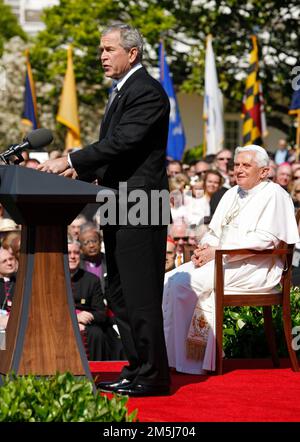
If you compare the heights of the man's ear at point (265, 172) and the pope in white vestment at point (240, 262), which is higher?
the man's ear at point (265, 172)

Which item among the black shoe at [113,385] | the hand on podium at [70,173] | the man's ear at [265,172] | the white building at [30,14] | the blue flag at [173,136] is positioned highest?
the white building at [30,14]

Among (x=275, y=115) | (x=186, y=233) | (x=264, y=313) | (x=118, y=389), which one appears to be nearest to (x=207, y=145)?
(x=186, y=233)

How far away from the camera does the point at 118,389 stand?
275 inches

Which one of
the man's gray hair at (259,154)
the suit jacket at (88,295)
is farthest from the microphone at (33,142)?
the suit jacket at (88,295)

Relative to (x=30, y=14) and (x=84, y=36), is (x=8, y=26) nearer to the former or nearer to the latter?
(x=30, y=14)

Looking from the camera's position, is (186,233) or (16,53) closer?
(186,233)

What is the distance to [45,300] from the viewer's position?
21.1 feet

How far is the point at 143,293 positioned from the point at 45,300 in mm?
Answer: 750

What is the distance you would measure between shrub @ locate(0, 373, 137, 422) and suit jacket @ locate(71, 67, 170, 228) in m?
1.79

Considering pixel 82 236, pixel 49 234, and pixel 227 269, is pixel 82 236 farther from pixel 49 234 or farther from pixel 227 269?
pixel 49 234

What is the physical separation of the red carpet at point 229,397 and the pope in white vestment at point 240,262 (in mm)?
362

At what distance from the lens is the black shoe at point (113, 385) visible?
7.02 metres

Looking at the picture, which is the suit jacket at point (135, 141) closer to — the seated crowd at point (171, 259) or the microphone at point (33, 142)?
the microphone at point (33, 142)

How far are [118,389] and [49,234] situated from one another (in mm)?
1150
